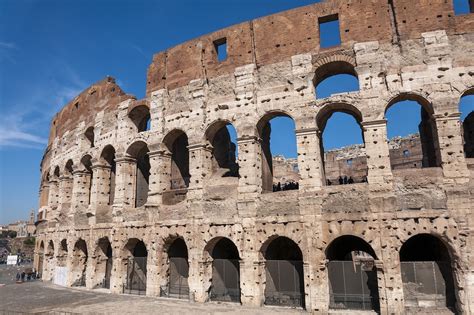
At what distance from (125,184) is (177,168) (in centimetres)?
243

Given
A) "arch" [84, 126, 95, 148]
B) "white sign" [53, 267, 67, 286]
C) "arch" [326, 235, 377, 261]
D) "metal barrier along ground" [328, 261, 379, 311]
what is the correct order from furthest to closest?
"arch" [84, 126, 95, 148] → "white sign" [53, 267, 67, 286] → "arch" [326, 235, 377, 261] → "metal barrier along ground" [328, 261, 379, 311]

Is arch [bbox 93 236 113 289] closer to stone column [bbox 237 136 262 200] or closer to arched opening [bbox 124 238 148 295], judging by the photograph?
arched opening [bbox 124 238 148 295]

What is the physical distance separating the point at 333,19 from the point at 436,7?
3.21 metres

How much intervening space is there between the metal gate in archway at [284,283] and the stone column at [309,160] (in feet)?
8.48

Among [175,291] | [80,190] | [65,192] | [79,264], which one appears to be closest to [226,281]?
[175,291]

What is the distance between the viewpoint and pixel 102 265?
1636cm

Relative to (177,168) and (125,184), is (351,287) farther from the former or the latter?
(125,184)

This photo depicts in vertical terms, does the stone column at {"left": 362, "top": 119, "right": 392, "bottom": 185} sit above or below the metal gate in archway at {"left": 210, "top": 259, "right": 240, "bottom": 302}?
above

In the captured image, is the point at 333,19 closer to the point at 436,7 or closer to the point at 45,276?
the point at 436,7

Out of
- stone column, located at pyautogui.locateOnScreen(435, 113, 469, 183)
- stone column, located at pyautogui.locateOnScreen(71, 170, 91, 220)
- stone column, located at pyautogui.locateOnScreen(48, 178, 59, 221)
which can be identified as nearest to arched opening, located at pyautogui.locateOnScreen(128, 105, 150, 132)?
stone column, located at pyautogui.locateOnScreen(71, 170, 91, 220)

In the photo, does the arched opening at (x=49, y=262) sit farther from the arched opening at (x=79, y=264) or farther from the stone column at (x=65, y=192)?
the arched opening at (x=79, y=264)

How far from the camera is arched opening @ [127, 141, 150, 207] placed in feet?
52.4

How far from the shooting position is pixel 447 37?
1099 cm

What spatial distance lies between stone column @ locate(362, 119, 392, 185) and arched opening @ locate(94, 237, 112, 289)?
11.7m
